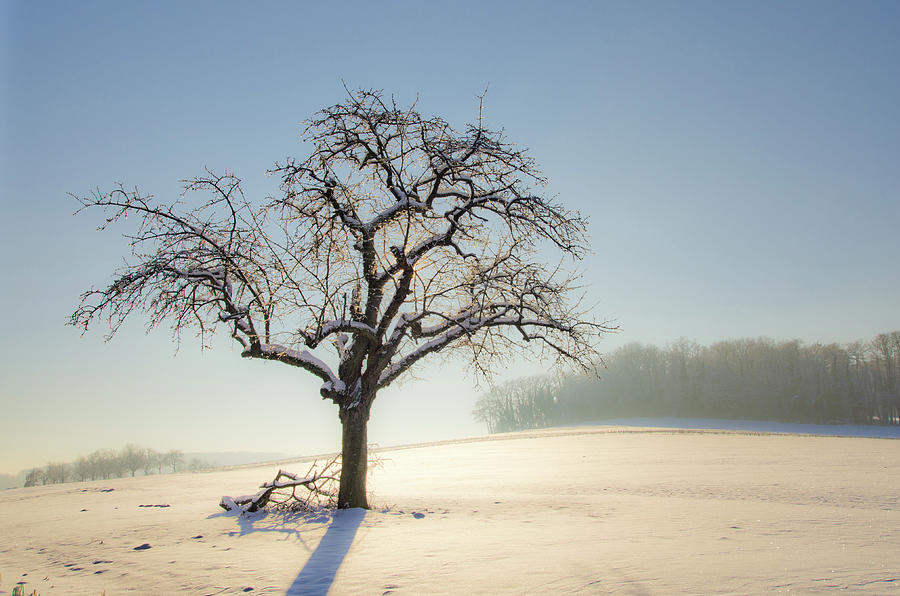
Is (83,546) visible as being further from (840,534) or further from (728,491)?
(728,491)

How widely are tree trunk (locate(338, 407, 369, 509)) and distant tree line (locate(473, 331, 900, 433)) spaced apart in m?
53.7

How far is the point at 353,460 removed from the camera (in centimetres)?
1079

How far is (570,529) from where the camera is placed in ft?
26.4

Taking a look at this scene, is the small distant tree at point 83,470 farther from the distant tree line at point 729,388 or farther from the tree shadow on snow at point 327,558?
the tree shadow on snow at point 327,558

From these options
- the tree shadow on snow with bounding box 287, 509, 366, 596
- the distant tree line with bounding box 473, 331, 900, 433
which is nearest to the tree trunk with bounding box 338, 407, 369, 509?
the tree shadow on snow with bounding box 287, 509, 366, 596

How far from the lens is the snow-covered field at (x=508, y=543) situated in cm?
523

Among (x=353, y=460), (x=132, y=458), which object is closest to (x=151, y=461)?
(x=132, y=458)

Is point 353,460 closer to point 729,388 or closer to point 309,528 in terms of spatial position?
point 309,528

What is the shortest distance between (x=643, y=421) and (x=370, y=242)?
8539cm

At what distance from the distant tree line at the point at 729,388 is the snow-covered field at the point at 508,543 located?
166 feet

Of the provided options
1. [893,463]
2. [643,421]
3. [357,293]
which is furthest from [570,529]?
[643,421]

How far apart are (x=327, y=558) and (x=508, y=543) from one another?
270 cm

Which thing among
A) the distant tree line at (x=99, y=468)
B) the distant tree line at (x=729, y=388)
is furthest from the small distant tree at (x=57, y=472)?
the distant tree line at (x=729, y=388)

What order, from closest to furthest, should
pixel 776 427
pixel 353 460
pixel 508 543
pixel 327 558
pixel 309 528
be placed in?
pixel 327 558, pixel 508 543, pixel 309 528, pixel 353 460, pixel 776 427
